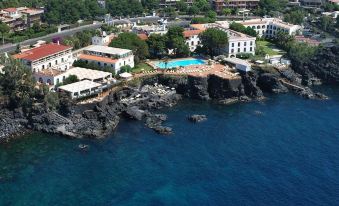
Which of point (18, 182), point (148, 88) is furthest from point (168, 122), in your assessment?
point (18, 182)

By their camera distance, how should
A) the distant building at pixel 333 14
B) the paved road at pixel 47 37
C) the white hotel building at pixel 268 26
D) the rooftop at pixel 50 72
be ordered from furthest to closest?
the distant building at pixel 333 14, the white hotel building at pixel 268 26, the paved road at pixel 47 37, the rooftop at pixel 50 72

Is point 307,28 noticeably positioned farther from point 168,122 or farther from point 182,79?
point 168,122

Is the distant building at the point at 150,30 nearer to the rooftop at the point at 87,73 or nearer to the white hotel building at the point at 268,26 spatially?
the white hotel building at the point at 268,26

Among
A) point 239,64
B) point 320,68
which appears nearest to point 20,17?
point 239,64

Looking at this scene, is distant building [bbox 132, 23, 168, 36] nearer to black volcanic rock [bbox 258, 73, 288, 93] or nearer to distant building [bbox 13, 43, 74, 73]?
distant building [bbox 13, 43, 74, 73]

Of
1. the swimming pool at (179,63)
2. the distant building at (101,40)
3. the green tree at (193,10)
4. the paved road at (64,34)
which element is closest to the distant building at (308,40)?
the swimming pool at (179,63)

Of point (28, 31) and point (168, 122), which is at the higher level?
point (28, 31)

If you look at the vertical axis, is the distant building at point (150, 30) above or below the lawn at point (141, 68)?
above
